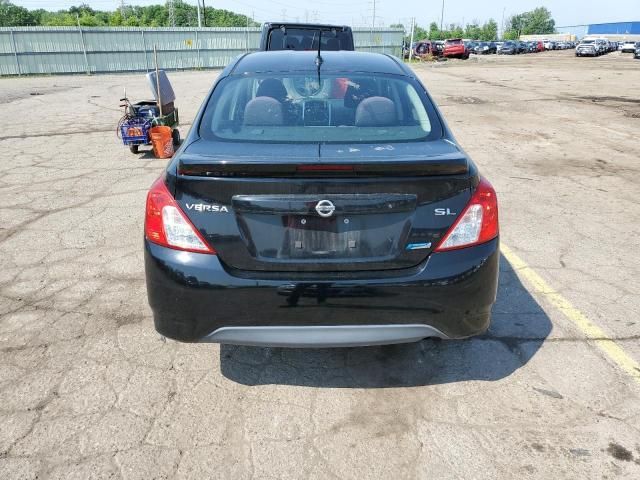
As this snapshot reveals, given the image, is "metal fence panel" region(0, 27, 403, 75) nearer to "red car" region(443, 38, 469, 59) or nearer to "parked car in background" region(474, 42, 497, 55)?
"red car" region(443, 38, 469, 59)

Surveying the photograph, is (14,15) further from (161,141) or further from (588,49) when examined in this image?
(161,141)

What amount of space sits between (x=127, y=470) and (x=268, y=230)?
1198mm

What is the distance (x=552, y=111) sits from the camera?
509 inches

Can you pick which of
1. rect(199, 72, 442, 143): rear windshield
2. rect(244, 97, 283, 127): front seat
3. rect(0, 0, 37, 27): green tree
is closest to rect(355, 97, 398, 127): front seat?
rect(199, 72, 442, 143): rear windshield

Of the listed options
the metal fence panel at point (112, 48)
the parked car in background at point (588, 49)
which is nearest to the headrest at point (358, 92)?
the metal fence panel at point (112, 48)

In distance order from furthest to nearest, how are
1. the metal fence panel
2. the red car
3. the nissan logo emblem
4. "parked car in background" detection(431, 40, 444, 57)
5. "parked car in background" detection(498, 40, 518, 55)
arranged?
1. "parked car in background" detection(498, 40, 518, 55)
2. "parked car in background" detection(431, 40, 444, 57)
3. the red car
4. the metal fence panel
5. the nissan logo emblem

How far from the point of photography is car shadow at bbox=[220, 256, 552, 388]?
2787 millimetres

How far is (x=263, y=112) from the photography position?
291 centimetres

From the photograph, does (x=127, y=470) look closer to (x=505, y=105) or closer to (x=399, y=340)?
(x=399, y=340)

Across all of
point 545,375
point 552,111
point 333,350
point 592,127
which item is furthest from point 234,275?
point 552,111

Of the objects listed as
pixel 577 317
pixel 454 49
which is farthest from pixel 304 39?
pixel 454 49

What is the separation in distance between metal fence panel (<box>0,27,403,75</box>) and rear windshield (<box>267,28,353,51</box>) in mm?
21401

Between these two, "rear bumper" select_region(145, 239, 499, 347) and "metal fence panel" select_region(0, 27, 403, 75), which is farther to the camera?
"metal fence panel" select_region(0, 27, 403, 75)

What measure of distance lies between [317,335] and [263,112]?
53.5 inches
